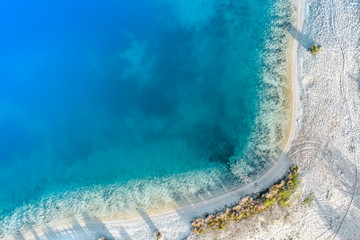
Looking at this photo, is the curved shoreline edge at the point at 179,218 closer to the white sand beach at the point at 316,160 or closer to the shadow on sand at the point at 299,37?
the white sand beach at the point at 316,160

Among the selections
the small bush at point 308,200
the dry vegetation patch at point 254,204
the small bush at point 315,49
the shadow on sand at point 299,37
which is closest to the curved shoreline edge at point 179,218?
the dry vegetation patch at point 254,204

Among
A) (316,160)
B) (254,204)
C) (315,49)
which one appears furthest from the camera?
(315,49)

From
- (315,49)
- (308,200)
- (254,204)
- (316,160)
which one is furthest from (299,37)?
(254,204)

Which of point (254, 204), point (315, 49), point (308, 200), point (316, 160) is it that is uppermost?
point (315, 49)

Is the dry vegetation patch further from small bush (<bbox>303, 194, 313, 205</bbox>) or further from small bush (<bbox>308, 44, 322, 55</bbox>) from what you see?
small bush (<bbox>308, 44, 322, 55</bbox>)

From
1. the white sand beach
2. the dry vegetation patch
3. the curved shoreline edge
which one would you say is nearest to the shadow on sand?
the white sand beach

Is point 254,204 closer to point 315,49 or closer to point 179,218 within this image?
point 179,218
